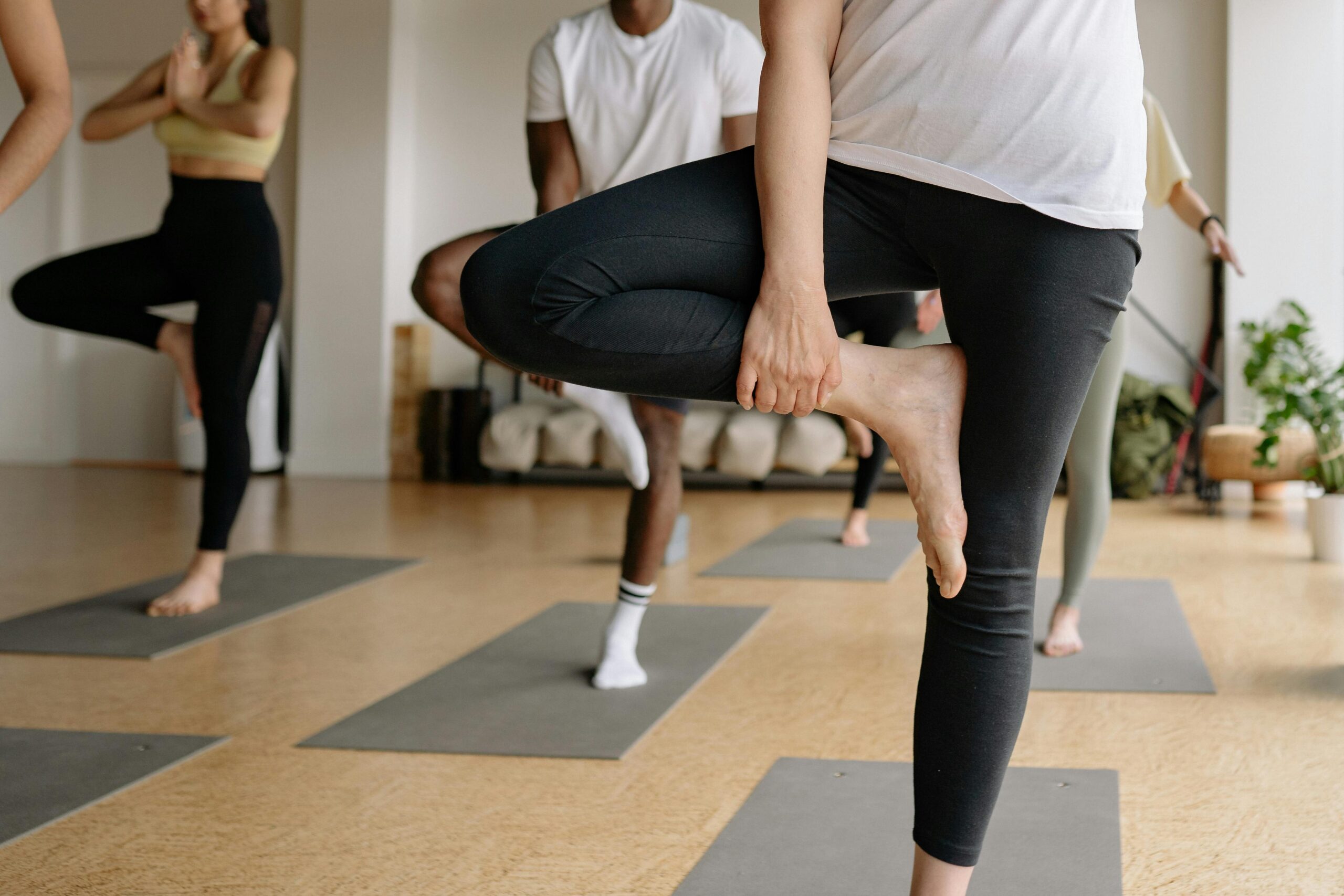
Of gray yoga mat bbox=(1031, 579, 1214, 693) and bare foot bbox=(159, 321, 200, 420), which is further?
bare foot bbox=(159, 321, 200, 420)

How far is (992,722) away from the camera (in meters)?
1.06

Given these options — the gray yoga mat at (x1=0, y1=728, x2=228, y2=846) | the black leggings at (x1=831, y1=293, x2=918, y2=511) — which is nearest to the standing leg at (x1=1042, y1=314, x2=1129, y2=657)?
the black leggings at (x1=831, y1=293, x2=918, y2=511)

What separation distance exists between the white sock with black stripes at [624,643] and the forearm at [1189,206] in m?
1.52

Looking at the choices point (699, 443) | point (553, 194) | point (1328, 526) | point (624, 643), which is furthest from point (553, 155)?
point (699, 443)

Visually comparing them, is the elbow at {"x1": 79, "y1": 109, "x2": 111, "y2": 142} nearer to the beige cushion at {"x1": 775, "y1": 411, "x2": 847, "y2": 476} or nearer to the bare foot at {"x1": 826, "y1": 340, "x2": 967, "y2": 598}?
the bare foot at {"x1": 826, "y1": 340, "x2": 967, "y2": 598}

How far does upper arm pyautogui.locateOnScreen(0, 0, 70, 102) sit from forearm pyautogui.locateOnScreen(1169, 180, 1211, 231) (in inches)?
88.8

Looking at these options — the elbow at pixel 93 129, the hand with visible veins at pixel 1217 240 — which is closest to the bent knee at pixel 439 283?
the elbow at pixel 93 129

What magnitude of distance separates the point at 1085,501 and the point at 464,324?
1.40m

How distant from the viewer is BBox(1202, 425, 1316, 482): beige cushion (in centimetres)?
532

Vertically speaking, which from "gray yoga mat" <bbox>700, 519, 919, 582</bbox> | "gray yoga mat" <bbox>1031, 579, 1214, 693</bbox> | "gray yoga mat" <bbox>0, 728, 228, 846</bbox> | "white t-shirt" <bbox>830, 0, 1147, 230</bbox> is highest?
"white t-shirt" <bbox>830, 0, 1147, 230</bbox>

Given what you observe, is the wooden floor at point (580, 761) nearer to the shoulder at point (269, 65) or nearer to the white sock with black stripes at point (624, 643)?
the white sock with black stripes at point (624, 643)

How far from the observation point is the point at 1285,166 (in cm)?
623

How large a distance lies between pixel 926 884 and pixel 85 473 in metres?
6.99

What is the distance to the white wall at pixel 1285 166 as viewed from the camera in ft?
20.2
